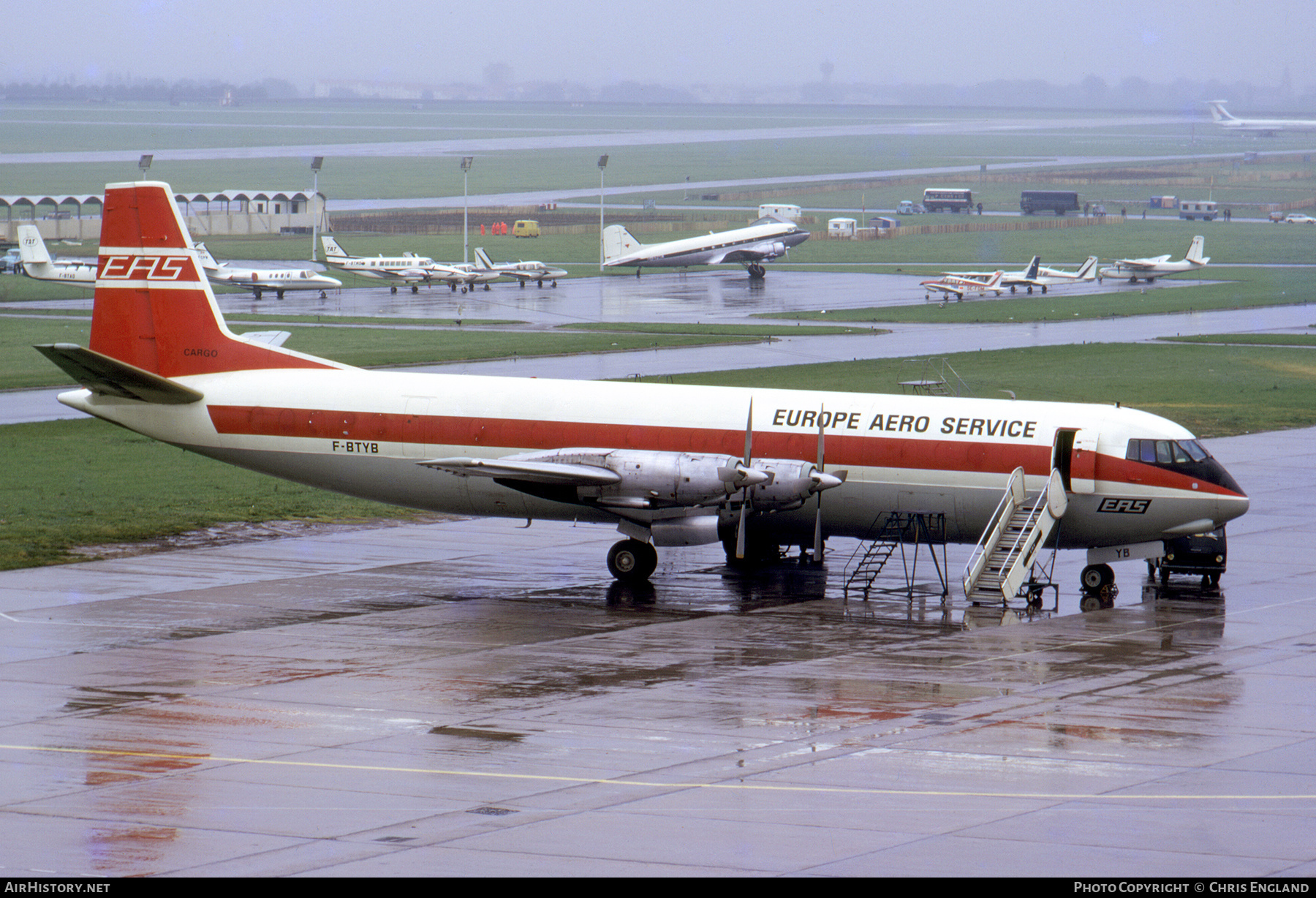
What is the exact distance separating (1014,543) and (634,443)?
932 cm

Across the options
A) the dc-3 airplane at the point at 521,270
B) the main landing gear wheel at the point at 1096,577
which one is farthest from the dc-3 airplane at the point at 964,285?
the main landing gear wheel at the point at 1096,577

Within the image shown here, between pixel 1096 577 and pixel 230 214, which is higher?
pixel 230 214

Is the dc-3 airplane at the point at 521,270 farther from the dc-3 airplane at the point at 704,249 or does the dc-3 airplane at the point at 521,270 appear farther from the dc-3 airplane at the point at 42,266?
the dc-3 airplane at the point at 42,266

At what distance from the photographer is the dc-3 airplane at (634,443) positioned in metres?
36.9

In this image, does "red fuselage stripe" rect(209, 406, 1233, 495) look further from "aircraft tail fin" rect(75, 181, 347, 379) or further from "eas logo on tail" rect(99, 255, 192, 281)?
"eas logo on tail" rect(99, 255, 192, 281)

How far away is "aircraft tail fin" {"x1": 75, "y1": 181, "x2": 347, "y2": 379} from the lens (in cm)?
4294

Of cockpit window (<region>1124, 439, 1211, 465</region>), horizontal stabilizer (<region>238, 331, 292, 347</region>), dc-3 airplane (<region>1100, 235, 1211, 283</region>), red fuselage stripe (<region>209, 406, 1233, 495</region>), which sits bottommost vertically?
red fuselage stripe (<region>209, 406, 1233, 495</region>)

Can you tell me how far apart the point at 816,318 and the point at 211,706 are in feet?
274

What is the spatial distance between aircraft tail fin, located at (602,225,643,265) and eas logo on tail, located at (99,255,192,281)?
329 ft

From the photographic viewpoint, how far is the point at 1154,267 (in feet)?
449

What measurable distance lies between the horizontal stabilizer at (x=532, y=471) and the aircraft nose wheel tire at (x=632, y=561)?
2.16 metres

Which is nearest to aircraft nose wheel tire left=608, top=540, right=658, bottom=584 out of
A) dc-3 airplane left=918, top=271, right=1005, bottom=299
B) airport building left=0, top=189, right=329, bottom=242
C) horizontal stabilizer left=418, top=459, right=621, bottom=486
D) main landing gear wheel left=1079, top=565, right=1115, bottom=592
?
horizontal stabilizer left=418, top=459, right=621, bottom=486

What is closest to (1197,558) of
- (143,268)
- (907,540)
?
(907,540)

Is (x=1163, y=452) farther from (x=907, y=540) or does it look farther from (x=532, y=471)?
(x=532, y=471)
